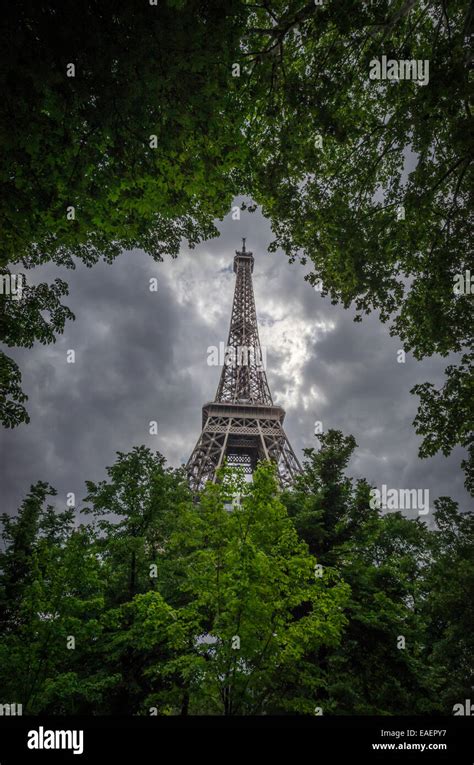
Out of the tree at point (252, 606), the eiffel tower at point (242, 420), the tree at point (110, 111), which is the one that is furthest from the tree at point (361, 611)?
the eiffel tower at point (242, 420)

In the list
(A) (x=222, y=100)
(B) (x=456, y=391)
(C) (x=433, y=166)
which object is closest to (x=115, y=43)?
(A) (x=222, y=100)

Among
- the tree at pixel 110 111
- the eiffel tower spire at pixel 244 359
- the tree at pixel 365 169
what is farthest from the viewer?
the eiffel tower spire at pixel 244 359

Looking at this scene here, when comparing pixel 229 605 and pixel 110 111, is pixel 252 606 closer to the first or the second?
pixel 229 605

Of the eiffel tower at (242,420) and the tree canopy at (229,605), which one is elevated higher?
the eiffel tower at (242,420)

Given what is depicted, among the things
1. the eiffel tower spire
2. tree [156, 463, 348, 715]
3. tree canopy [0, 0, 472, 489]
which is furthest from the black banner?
the eiffel tower spire

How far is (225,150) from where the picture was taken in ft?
21.2

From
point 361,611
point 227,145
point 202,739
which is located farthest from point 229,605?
point 227,145

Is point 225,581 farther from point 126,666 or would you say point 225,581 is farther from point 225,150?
point 225,150

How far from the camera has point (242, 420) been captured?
4362 centimetres

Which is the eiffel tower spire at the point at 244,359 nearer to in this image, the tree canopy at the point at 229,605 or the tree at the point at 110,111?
the tree canopy at the point at 229,605

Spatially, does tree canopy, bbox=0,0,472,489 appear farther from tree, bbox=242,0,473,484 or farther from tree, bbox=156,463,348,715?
tree, bbox=156,463,348,715

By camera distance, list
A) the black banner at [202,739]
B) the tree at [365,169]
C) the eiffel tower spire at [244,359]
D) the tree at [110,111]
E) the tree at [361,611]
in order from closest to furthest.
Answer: the tree at [110,111] < the black banner at [202,739] < the tree at [365,169] < the tree at [361,611] < the eiffel tower spire at [244,359]

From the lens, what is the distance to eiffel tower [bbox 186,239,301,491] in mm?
38188

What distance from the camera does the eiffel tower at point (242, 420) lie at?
1503 inches
